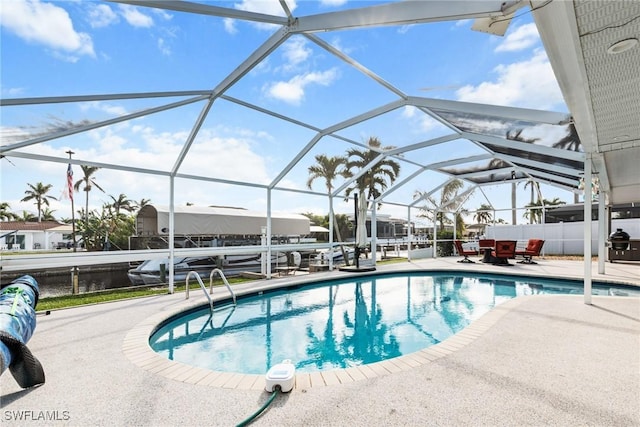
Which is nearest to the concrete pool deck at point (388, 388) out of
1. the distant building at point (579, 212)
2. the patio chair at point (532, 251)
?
the patio chair at point (532, 251)

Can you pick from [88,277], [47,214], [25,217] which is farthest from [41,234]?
[88,277]

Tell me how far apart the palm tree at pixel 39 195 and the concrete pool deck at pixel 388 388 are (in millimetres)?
57083

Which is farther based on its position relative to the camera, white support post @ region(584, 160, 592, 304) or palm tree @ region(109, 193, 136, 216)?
palm tree @ region(109, 193, 136, 216)

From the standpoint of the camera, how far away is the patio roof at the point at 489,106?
267 cm

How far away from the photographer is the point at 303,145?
8.87 metres

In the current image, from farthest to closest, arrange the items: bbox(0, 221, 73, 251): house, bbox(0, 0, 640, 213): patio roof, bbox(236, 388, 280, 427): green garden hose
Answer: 1. bbox(0, 221, 73, 251): house
2. bbox(0, 0, 640, 213): patio roof
3. bbox(236, 388, 280, 427): green garden hose

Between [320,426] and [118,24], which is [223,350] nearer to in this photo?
[320,426]

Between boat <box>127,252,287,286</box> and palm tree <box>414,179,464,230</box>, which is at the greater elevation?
palm tree <box>414,179,464,230</box>

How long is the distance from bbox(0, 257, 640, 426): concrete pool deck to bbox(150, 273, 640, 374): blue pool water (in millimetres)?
1059

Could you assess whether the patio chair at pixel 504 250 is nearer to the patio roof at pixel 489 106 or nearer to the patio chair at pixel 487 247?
the patio chair at pixel 487 247

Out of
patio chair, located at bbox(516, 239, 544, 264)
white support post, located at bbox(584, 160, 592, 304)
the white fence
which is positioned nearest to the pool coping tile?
white support post, located at bbox(584, 160, 592, 304)

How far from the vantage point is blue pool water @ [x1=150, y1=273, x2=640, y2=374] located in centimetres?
462

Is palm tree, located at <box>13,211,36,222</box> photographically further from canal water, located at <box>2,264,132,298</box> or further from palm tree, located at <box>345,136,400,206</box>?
palm tree, located at <box>345,136,400,206</box>

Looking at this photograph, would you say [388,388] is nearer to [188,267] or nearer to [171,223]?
[171,223]
